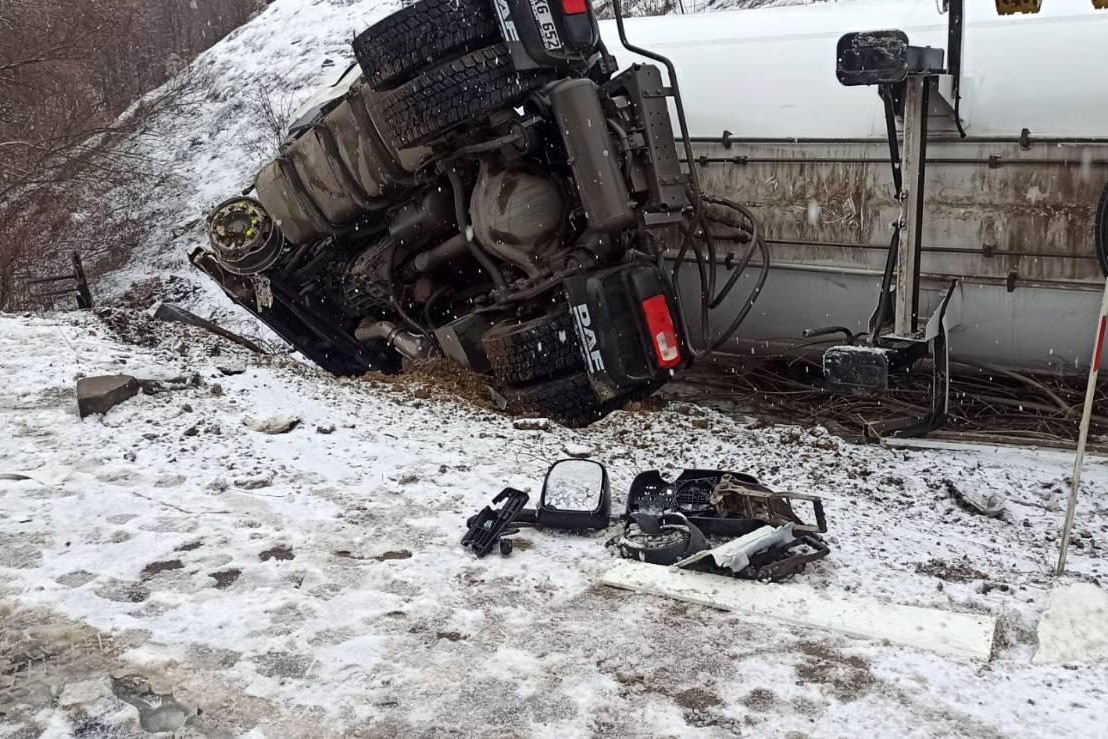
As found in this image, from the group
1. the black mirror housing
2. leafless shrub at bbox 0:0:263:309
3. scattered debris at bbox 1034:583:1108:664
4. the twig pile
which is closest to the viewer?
scattered debris at bbox 1034:583:1108:664

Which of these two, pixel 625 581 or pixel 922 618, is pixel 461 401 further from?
pixel 922 618

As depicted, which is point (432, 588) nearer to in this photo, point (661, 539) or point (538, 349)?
point (661, 539)

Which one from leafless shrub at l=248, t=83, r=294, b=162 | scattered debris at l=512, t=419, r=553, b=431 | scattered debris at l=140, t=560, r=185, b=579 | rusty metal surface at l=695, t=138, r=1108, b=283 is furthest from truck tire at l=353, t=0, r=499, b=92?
leafless shrub at l=248, t=83, r=294, b=162

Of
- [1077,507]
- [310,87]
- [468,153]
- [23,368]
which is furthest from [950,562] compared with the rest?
[310,87]

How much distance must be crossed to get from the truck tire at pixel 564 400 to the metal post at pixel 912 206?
1572 mm

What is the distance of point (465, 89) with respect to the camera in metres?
4.96

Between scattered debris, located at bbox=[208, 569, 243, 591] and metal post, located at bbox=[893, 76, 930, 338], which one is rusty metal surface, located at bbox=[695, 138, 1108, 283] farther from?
scattered debris, located at bbox=[208, 569, 243, 591]

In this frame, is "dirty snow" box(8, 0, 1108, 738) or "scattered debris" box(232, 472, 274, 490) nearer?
"dirty snow" box(8, 0, 1108, 738)

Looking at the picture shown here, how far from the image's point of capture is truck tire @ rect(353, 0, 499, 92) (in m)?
4.95

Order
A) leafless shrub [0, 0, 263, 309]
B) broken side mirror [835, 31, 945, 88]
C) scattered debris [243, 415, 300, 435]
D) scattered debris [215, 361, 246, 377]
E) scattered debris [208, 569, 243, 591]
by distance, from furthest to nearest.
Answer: leafless shrub [0, 0, 263, 309], scattered debris [215, 361, 246, 377], scattered debris [243, 415, 300, 435], broken side mirror [835, 31, 945, 88], scattered debris [208, 569, 243, 591]

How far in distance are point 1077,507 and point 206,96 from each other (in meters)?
21.6

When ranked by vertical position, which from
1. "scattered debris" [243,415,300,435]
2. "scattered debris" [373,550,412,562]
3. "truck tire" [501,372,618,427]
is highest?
"scattered debris" [243,415,300,435]

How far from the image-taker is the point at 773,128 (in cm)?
538

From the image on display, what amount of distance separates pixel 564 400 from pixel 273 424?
151cm
